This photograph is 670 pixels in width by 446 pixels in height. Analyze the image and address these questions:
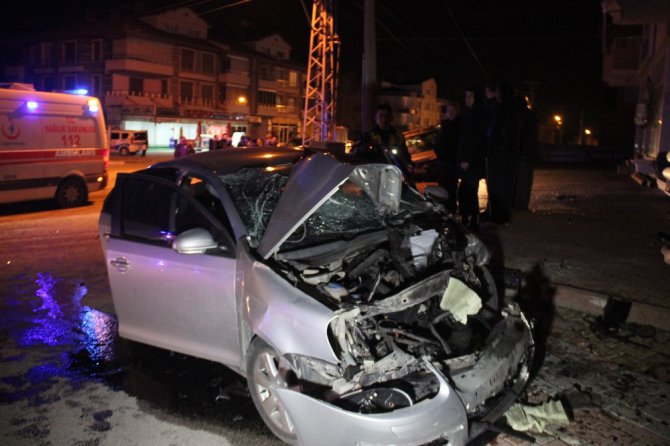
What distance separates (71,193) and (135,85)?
4175 centimetres

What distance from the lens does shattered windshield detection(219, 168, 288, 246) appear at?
403 cm

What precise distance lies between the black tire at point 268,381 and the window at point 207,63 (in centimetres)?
5668

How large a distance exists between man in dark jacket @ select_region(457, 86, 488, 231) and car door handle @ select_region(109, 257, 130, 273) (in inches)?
212

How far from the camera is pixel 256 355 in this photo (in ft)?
11.7

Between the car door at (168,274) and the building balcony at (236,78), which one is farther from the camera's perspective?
the building balcony at (236,78)

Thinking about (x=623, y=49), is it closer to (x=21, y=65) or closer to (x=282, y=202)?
(x=282, y=202)

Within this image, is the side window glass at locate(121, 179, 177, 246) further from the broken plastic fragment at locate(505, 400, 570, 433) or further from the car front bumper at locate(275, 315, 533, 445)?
the broken plastic fragment at locate(505, 400, 570, 433)

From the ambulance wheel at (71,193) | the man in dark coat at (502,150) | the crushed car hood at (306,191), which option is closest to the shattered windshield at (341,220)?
the crushed car hood at (306,191)

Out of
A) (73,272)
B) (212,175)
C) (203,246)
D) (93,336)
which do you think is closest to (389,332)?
(203,246)

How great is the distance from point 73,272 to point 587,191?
13.6 m

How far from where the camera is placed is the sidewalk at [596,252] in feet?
18.8

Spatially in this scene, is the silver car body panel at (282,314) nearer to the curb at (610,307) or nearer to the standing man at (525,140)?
the curb at (610,307)

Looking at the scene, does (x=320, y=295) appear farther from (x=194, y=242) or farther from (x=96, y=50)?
(x=96, y=50)

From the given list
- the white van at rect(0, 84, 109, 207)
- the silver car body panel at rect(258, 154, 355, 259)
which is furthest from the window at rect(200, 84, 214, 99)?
the silver car body panel at rect(258, 154, 355, 259)
